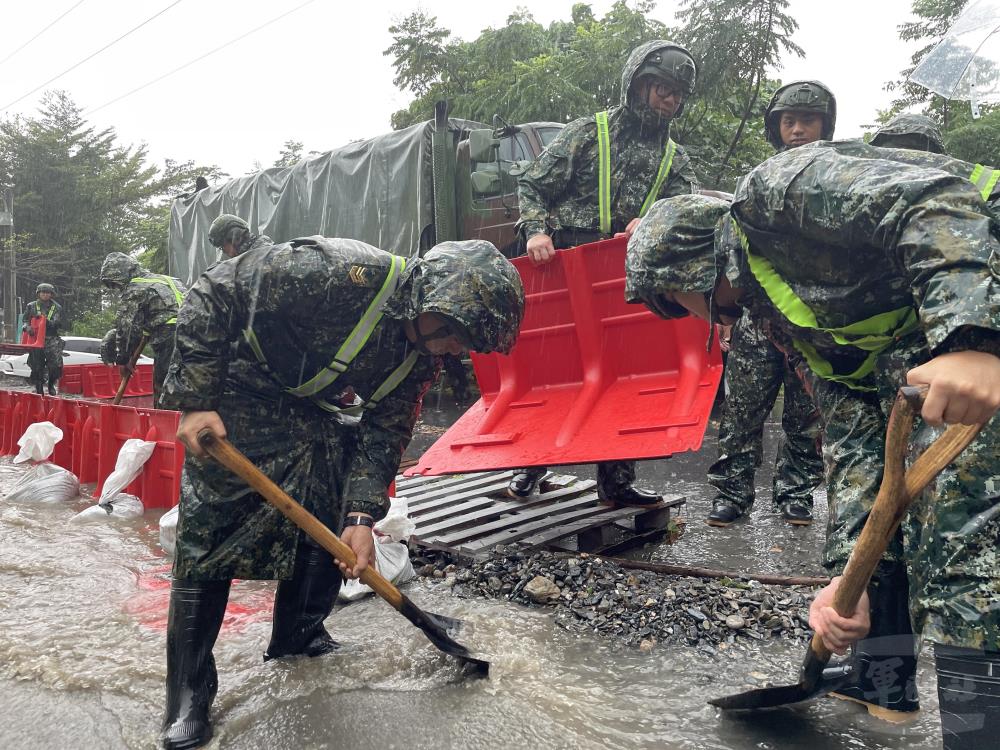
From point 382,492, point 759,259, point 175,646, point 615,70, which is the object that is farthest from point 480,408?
point 615,70

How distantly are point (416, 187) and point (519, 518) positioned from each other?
4.24 meters

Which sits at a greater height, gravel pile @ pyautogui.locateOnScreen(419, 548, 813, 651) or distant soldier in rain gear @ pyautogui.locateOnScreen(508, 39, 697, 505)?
distant soldier in rain gear @ pyautogui.locateOnScreen(508, 39, 697, 505)

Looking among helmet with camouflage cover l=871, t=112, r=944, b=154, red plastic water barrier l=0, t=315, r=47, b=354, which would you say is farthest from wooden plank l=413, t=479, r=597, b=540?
red plastic water barrier l=0, t=315, r=47, b=354

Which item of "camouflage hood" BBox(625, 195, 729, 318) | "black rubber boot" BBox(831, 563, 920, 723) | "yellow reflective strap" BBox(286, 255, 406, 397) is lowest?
"black rubber boot" BBox(831, 563, 920, 723)

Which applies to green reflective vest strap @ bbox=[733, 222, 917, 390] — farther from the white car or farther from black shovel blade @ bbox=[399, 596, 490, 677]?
the white car

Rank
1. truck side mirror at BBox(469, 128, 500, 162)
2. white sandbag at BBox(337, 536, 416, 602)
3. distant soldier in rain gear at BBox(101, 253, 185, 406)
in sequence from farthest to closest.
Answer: truck side mirror at BBox(469, 128, 500, 162), distant soldier in rain gear at BBox(101, 253, 185, 406), white sandbag at BBox(337, 536, 416, 602)

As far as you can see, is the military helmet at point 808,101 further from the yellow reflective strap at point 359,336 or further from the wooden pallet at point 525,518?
the yellow reflective strap at point 359,336

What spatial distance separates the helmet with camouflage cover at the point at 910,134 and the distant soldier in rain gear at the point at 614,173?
1306 millimetres

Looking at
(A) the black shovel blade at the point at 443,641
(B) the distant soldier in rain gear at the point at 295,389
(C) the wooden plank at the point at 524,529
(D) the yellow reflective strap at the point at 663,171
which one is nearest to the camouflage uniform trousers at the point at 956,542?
(B) the distant soldier in rain gear at the point at 295,389

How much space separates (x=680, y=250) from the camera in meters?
1.97

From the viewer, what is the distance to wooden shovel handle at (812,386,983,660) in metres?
1.31

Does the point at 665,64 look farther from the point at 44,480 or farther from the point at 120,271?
the point at 120,271

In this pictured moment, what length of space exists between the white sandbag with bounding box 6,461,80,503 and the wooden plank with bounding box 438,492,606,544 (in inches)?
123

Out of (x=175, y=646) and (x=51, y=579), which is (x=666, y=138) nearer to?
(x=175, y=646)
